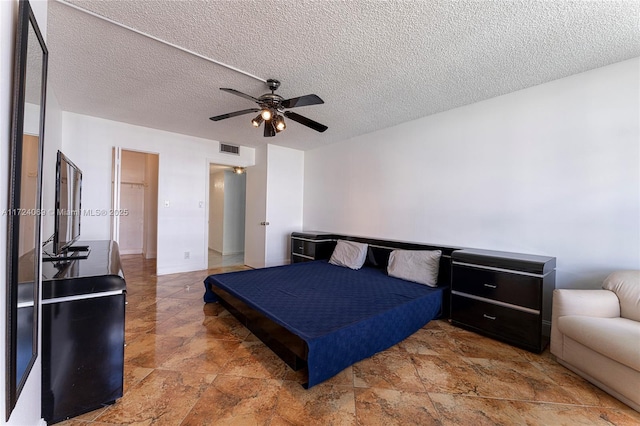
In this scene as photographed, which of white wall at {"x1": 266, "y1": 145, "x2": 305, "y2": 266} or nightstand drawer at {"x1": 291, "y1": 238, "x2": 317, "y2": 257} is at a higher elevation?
white wall at {"x1": 266, "y1": 145, "x2": 305, "y2": 266}

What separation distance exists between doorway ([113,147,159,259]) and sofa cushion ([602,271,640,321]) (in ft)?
25.2

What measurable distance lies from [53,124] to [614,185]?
6.10 meters

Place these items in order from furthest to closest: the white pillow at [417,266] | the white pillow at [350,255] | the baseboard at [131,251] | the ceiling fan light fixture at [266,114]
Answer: the baseboard at [131,251] → the white pillow at [350,255] → the white pillow at [417,266] → the ceiling fan light fixture at [266,114]

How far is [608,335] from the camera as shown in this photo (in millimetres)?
1737

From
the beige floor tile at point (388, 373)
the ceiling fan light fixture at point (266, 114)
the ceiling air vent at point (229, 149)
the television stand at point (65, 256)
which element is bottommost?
the beige floor tile at point (388, 373)

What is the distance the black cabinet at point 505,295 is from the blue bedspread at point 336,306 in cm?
31

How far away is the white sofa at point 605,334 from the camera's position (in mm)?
1646

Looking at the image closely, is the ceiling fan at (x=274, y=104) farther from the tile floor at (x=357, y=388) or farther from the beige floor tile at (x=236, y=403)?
the beige floor tile at (x=236, y=403)

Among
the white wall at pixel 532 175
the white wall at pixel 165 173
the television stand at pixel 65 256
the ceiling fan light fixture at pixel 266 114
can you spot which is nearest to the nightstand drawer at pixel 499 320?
the white wall at pixel 532 175

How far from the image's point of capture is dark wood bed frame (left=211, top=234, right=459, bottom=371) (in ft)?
6.15

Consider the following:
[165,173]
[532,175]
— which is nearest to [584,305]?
[532,175]

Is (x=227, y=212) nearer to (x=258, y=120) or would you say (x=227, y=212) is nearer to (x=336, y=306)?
(x=258, y=120)

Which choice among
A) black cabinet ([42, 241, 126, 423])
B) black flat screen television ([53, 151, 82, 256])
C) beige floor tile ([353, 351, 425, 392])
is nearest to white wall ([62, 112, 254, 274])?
black flat screen television ([53, 151, 82, 256])

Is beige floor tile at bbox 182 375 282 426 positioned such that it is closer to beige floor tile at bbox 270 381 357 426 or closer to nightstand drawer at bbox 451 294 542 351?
beige floor tile at bbox 270 381 357 426
